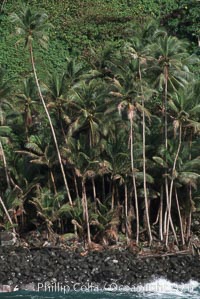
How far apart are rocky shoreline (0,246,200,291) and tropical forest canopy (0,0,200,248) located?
3.36 metres

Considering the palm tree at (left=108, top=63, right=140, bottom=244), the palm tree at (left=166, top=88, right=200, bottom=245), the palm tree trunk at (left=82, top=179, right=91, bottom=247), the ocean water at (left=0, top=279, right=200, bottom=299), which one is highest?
the palm tree at (left=108, top=63, right=140, bottom=244)

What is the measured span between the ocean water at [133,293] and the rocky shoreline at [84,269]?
0.34 meters

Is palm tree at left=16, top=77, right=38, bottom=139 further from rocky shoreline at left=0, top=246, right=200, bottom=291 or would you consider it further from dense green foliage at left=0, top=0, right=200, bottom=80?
dense green foliage at left=0, top=0, right=200, bottom=80

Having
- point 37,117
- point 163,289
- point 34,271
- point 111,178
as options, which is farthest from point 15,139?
point 163,289

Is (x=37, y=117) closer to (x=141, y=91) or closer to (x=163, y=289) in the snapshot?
(x=141, y=91)

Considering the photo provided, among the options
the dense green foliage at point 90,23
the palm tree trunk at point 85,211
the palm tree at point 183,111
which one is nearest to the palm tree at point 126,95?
the palm tree at point 183,111

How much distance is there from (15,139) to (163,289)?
50.5ft

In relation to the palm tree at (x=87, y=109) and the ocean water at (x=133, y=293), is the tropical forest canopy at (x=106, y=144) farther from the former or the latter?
the ocean water at (x=133, y=293)

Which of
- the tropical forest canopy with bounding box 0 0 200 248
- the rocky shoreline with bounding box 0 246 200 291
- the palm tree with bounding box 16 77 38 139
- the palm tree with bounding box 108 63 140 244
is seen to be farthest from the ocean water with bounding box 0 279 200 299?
the palm tree with bounding box 16 77 38 139

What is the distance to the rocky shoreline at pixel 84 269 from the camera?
166 feet

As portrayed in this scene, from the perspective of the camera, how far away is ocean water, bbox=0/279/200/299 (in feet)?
159

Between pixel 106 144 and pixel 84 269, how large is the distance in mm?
9030

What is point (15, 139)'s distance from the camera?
58.4 m

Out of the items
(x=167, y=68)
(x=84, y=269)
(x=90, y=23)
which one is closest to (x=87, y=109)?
(x=167, y=68)
